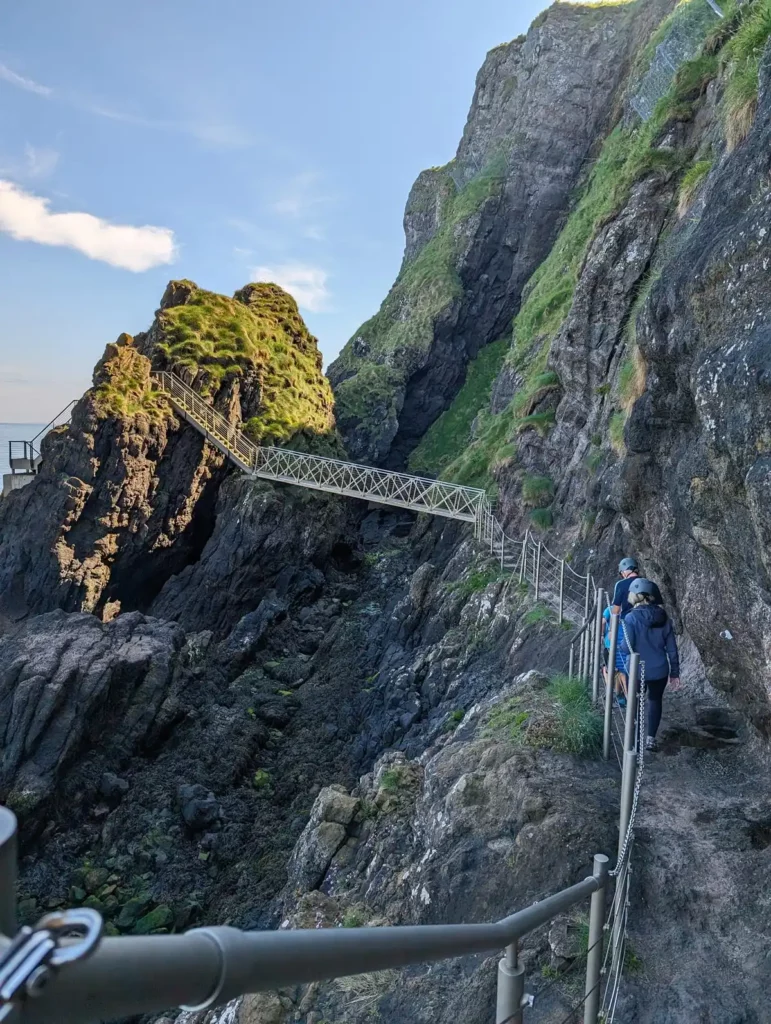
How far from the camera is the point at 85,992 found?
90 centimetres

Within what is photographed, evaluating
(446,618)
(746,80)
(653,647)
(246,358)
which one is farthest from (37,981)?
(246,358)

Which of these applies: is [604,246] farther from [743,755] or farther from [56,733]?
[56,733]

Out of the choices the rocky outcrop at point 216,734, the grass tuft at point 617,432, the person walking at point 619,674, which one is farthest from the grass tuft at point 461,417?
the person walking at point 619,674

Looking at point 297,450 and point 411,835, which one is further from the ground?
point 297,450

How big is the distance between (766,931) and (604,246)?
15.4 meters

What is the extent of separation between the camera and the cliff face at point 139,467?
70.3 ft

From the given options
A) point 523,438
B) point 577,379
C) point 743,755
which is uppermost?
point 577,379

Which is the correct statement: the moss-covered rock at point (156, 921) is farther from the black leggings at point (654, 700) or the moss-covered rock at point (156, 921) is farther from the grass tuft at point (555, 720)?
the black leggings at point (654, 700)

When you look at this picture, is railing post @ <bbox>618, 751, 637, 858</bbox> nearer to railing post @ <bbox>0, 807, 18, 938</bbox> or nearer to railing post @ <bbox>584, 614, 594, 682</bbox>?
railing post @ <bbox>584, 614, 594, 682</bbox>

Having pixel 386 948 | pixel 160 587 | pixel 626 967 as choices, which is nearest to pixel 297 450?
pixel 160 587

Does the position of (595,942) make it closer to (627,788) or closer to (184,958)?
(627,788)

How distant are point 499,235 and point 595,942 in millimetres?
41712

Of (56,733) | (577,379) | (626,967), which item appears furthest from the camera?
(577,379)

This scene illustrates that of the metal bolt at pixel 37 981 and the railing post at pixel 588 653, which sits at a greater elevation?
the metal bolt at pixel 37 981
